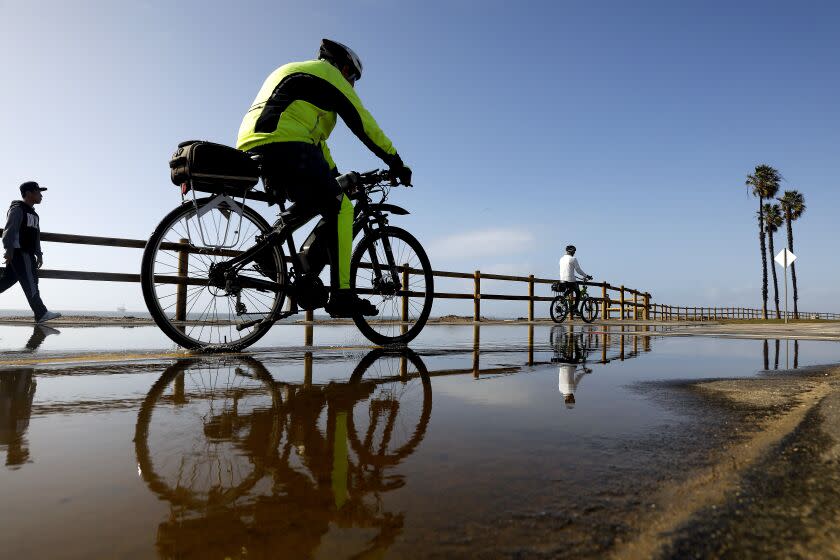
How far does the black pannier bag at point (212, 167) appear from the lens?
3.05 meters

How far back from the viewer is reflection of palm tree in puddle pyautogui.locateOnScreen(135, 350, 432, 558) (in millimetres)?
765

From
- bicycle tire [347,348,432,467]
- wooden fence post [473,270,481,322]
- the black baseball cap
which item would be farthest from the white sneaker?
wooden fence post [473,270,481,322]

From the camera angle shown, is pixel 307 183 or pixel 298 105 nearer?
pixel 298 105

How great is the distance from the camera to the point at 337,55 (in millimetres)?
3656

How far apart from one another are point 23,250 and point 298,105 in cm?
471

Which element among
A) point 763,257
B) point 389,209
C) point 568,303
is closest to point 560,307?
point 568,303

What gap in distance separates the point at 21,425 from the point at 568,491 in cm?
158

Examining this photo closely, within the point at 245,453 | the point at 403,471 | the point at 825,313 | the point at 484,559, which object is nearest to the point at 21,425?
the point at 245,453

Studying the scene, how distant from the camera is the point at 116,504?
2.84 ft

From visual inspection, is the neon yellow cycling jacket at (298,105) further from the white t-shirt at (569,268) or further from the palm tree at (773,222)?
the palm tree at (773,222)

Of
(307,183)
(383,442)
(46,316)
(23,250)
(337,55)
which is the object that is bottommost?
(383,442)

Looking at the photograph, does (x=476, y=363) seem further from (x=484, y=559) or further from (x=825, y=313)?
(x=825, y=313)

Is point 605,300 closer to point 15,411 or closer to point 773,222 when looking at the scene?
point 15,411

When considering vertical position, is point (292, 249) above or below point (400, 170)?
below
